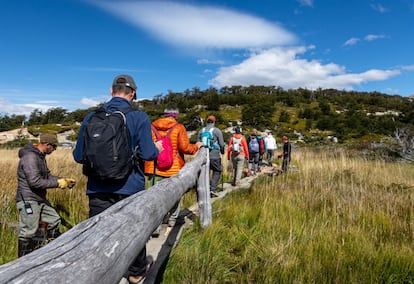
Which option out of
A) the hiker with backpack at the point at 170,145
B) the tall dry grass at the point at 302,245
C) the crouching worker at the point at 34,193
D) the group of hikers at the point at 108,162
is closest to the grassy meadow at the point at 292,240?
the tall dry grass at the point at 302,245

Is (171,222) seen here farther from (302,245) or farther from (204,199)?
(302,245)

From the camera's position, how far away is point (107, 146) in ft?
6.95

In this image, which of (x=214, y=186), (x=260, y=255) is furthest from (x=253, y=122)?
(x=260, y=255)

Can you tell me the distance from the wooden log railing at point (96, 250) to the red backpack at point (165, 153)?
1.89m

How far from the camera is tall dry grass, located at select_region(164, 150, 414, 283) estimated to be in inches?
103

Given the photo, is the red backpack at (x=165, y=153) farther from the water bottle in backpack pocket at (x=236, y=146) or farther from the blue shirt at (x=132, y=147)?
the water bottle in backpack pocket at (x=236, y=146)

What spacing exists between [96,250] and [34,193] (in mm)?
3198

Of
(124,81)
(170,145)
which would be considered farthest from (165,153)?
(124,81)

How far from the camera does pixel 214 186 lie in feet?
22.8

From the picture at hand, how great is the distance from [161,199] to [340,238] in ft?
7.67

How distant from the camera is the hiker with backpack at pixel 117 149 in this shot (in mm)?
2131

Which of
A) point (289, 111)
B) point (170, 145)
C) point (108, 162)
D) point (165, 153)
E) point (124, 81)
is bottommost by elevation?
point (289, 111)

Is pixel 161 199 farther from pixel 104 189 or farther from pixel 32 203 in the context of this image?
pixel 32 203

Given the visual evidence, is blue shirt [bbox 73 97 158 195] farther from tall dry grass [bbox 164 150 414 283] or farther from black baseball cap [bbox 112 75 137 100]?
tall dry grass [bbox 164 150 414 283]
